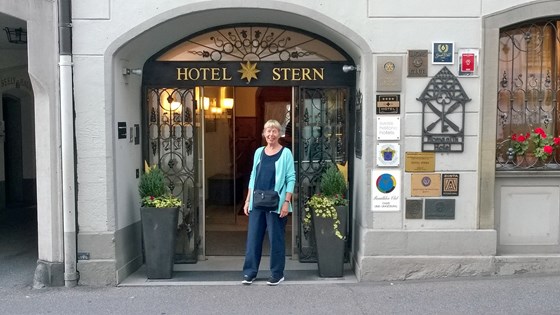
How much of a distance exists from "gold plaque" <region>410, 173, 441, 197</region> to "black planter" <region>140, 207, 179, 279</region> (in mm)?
2749

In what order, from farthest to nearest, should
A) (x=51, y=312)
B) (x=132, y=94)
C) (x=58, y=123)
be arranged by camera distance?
1. (x=132, y=94)
2. (x=58, y=123)
3. (x=51, y=312)

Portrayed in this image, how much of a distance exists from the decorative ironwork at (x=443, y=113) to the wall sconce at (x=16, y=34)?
5.24 m

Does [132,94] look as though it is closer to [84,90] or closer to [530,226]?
[84,90]

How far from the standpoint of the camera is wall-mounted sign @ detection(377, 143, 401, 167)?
6684 millimetres

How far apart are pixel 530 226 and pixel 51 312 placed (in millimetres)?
5409

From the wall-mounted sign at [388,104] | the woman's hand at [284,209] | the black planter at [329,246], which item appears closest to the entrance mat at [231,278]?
the black planter at [329,246]

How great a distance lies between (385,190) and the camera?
6.70 meters

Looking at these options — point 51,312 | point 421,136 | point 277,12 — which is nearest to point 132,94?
point 277,12

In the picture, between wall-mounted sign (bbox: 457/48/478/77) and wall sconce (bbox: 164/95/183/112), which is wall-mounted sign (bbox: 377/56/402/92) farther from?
wall sconce (bbox: 164/95/183/112)

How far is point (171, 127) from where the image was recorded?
759 cm

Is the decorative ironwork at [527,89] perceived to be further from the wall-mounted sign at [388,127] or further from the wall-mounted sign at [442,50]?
the wall-mounted sign at [388,127]

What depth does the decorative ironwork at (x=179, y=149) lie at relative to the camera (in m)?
7.56

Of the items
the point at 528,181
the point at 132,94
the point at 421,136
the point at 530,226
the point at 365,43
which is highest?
the point at 365,43

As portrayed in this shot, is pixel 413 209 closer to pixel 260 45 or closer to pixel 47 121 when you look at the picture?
pixel 260 45
